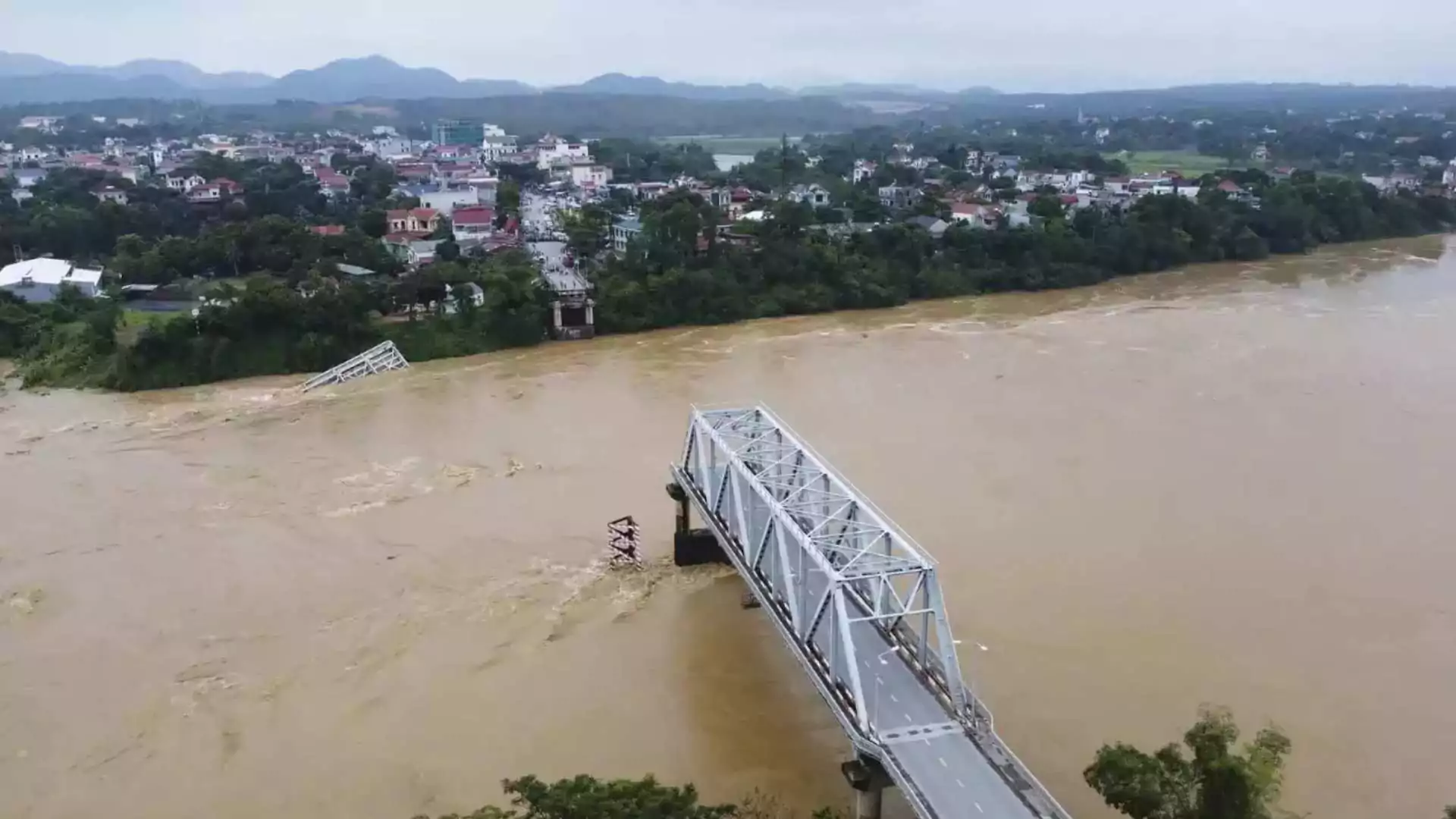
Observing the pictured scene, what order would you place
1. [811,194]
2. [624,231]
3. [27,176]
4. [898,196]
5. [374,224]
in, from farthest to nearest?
[27,176] < [898,196] < [811,194] < [374,224] < [624,231]

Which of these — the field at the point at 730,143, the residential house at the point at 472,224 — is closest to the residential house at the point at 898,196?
the residential house at the point at 472,224

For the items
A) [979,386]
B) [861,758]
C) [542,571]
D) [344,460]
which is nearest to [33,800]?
[542,571]

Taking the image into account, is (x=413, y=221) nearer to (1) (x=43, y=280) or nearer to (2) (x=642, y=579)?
(1) (x=43, y=280)

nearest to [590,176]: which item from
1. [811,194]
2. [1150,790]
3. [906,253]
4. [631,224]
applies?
[811,194]

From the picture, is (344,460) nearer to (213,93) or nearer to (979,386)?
(979,386)

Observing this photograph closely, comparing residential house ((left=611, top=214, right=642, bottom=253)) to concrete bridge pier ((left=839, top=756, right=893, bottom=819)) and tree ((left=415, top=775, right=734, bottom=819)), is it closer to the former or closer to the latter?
concrete bridge pier ((left=839, top=756, right=893, bottom=819))

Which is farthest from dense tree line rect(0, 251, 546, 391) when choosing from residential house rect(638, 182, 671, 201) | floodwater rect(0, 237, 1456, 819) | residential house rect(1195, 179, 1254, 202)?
residential house rect(1195, 179, 1254, 202)
